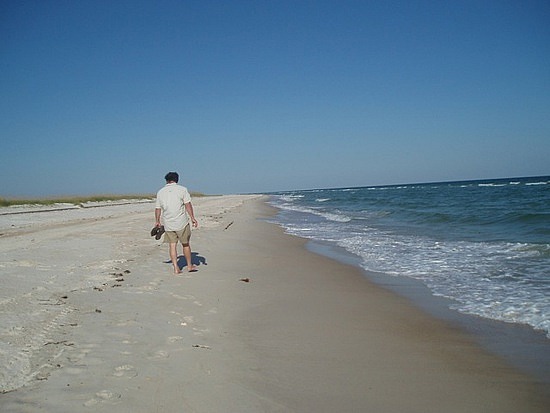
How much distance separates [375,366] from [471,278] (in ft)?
14.2

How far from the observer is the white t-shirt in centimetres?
750

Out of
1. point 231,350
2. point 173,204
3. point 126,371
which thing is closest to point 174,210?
point 173,204

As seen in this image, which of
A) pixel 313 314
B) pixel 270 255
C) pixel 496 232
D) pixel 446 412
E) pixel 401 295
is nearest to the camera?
pixel 446 412

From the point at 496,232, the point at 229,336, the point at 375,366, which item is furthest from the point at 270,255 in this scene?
the point at 496,232

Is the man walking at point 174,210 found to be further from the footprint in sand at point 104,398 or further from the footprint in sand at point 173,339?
the footprint in sand at point 104,398

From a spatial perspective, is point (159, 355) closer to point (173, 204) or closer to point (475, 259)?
point (173, 204)

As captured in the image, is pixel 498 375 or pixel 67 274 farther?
pixel 67 274

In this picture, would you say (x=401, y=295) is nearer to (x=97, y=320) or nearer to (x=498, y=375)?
(x=498, y=375)

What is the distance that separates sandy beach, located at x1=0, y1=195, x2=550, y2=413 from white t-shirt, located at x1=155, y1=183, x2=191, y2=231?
1.00 meters

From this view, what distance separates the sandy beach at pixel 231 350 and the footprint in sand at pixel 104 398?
0.04 feet

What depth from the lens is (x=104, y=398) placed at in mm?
2760

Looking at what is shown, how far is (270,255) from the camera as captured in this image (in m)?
10.3

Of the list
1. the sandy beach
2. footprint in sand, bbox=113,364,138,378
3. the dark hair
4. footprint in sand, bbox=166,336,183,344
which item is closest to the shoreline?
the sandy beach

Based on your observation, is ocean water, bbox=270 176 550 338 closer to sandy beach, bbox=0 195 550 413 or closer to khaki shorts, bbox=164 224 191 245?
sandy beach, bbox=0 195 550 413
